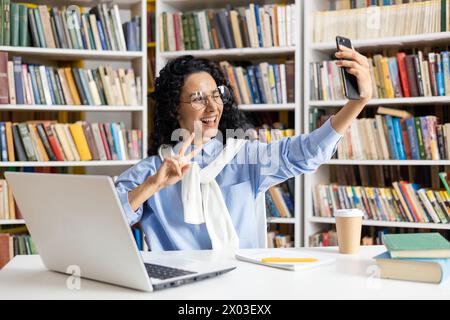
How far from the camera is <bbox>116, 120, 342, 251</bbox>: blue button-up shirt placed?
5.82 ft

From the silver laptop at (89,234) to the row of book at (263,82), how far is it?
2023mm

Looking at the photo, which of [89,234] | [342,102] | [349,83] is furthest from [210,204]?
[342,102]

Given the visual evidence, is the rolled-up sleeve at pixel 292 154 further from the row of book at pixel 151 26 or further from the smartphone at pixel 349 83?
the row of book at pixel 151 26

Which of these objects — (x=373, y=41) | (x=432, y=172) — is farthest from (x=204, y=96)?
(x=432, y=172)

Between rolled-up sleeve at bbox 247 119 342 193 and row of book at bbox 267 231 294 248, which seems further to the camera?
row of book at bbox 267 231 294 248

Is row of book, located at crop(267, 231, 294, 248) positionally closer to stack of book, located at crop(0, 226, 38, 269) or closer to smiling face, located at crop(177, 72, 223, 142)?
stack of book, located at crop(0, 226, 38, 269)

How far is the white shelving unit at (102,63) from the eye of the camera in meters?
3.17

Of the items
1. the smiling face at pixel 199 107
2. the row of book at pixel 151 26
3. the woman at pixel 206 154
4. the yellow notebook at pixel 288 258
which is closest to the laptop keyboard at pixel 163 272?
the yellow notebook at pixel 288 258

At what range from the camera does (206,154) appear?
1.95m

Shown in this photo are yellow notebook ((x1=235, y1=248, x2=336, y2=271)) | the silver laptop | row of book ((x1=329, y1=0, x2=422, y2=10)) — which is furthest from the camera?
row of book ((x1=329, y1=0, x2=422, y2=10))

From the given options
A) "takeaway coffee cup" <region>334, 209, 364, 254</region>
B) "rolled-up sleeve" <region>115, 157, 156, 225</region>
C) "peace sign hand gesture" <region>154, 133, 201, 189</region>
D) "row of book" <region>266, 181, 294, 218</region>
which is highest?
"peace sign hand gesture" <region>154, 133, 201, 189</region>

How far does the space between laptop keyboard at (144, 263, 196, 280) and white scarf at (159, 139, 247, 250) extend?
17.1 inches

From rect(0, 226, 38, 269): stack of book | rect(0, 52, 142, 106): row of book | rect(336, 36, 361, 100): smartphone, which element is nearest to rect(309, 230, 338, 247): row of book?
rect(0, 52, 142, 106): row of book

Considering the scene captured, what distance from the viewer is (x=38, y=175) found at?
1.19 meters
